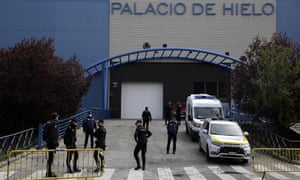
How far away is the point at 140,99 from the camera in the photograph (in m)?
36.5

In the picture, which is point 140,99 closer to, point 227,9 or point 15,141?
point 227,9

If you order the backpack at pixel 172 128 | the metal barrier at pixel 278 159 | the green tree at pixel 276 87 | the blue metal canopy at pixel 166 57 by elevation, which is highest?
the blue metal canopy at pixel 166 57

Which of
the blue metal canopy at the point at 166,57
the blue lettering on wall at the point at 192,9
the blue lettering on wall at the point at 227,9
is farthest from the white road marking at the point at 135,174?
the blue lettering on wall at the point at 227,9

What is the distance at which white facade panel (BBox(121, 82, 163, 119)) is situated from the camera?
36.5 meters

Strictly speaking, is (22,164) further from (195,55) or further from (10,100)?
(195,55)

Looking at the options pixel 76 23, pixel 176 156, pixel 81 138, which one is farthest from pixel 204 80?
pixel 176 156

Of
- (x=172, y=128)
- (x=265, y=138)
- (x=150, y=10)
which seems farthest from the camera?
(x=150, y=10)

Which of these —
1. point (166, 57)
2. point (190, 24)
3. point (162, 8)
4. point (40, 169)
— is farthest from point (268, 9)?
point (40, 169)

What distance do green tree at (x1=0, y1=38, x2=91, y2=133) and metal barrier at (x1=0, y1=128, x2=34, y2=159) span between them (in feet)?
6.57

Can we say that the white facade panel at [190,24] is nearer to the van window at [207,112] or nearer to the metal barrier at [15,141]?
the van window at [207,112]

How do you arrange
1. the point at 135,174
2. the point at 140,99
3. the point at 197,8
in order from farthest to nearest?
the point at 197,8 < the point at 140,99 < the point at 135,174

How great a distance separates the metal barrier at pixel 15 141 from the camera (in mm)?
13745

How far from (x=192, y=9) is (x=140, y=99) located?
35.8ft

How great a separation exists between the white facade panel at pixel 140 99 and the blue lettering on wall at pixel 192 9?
25.1ft
